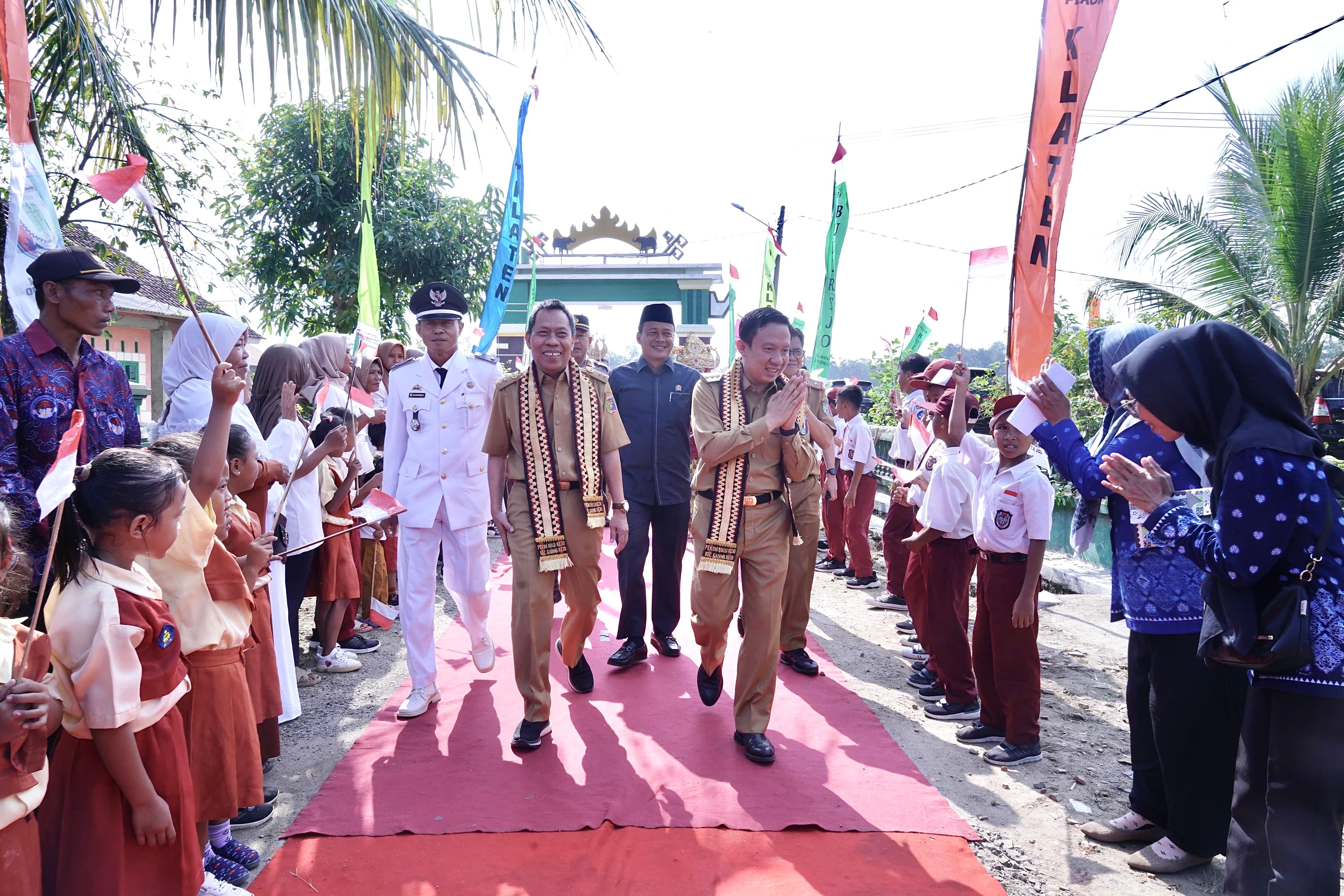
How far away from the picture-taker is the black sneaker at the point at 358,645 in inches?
214

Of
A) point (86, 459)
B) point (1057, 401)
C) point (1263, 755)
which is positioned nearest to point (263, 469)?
point (86, 459)

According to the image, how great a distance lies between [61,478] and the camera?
1.78 meters

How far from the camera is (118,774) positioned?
204 cm

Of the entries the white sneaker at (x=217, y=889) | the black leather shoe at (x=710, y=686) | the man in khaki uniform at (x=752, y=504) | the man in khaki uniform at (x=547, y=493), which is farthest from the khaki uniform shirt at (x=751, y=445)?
the white sneaker at (x=217, y=889)

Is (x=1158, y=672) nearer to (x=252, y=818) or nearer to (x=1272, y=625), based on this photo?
(x=1272, y=625)

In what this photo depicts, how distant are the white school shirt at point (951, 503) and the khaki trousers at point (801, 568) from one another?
0.63 m

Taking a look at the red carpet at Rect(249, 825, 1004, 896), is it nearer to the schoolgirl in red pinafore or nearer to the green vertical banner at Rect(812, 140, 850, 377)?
the schoolgirl in red pinafore

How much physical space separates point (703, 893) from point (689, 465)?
3.05 m

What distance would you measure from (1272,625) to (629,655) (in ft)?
11.5

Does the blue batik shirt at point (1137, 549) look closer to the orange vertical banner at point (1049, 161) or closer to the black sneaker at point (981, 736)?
the orange vertical banner at point (1049, 161)

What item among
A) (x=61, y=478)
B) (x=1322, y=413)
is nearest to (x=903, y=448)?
(x=61, y=478)

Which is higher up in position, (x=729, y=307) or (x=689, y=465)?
(x=729, y=307)

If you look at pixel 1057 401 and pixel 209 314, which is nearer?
pixel 1057 401

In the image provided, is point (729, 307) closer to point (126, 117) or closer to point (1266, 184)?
point (1266, 184)
